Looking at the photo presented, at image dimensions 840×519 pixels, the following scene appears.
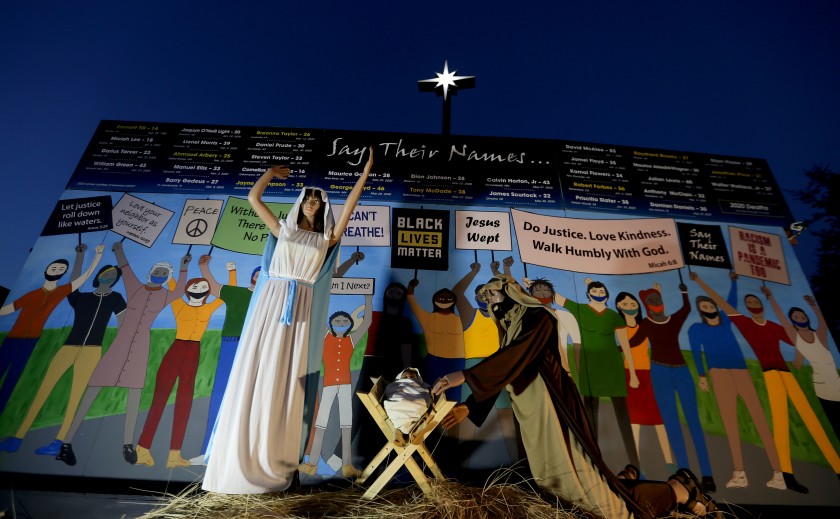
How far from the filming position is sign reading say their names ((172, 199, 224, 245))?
5309 mm

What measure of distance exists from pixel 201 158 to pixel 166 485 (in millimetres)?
3824

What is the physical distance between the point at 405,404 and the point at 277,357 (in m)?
0.99

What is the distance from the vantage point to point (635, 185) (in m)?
6.06

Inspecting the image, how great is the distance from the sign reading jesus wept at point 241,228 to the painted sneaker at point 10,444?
248 centimetres

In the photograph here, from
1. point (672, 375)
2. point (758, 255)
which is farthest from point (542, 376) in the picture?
point (758, 255)

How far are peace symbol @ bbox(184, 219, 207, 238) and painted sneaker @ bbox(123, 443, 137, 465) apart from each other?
2.25 m

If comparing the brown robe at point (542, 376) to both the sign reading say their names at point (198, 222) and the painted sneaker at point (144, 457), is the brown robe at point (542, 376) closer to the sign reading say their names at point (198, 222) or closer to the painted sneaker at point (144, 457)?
the painted sneaker at point (144, 457)

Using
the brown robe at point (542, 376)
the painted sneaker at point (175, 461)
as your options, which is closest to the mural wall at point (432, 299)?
the painted sneaker at point (175, 461)

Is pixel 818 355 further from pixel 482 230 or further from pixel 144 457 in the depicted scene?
pixel 144 457

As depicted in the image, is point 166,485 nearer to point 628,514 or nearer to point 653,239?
point 628,514

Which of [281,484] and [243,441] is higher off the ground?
[243,441]

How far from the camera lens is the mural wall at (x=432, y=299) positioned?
4.34 meters

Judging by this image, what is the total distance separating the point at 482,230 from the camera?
17.9 feet

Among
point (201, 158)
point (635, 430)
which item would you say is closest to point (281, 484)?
point (635, 430)
